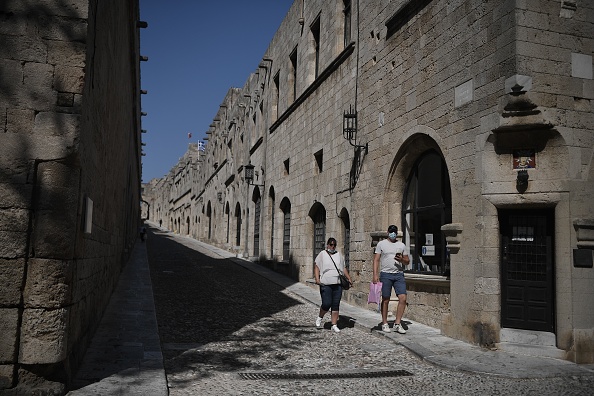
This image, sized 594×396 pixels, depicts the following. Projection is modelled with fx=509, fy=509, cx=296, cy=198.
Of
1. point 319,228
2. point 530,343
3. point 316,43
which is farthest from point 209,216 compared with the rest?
point 530,343

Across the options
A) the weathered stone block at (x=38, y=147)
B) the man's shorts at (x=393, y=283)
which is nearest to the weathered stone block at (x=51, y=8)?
the weathered stone block at (x=38, y=147)

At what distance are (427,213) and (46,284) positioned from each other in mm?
6111

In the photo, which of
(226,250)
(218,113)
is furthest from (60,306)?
(218,113)

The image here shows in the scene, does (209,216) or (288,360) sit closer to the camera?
(288,360)

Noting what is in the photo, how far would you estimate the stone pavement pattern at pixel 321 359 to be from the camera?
4.67 metres

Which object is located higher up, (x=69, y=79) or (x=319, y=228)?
(x=69, y=79)

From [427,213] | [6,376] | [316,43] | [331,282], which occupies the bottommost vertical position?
[6,376]

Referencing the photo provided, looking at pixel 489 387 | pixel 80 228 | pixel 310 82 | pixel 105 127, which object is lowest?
pixel 489 387

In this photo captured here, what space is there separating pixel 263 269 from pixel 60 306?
13.5m

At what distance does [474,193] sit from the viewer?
22.1 feet

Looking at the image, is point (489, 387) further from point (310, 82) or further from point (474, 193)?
point (310, 82)

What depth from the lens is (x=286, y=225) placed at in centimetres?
1653

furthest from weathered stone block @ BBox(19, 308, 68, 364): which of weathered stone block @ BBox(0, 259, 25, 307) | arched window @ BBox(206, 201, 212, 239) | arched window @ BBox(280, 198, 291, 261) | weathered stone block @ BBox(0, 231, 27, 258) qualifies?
arched window @ BBox(206, 201, 212, 239)

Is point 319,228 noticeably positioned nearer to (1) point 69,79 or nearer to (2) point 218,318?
(2) point 218,318
